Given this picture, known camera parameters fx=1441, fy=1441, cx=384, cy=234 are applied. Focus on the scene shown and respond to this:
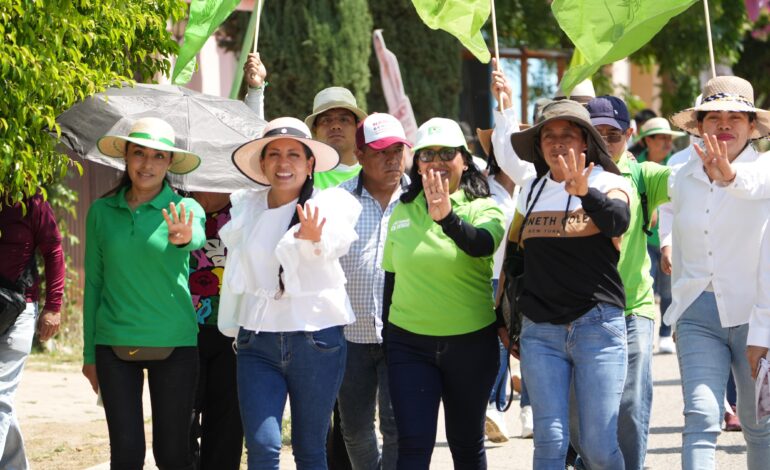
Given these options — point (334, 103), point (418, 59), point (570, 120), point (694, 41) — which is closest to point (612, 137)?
point (570, 120)

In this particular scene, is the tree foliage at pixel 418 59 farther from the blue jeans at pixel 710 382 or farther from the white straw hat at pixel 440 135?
the blue jeans at pixel 710 382

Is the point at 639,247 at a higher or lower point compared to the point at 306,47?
lower

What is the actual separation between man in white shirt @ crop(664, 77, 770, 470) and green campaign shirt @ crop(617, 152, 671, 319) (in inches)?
11.9

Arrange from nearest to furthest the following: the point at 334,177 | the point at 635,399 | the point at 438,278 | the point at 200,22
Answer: the point at 438,278, the point at 635,399, the point at 334,177, the point at 200,22

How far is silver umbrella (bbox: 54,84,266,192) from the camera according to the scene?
7254mm

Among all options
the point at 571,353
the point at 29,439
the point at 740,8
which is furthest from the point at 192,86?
the point at 571,353

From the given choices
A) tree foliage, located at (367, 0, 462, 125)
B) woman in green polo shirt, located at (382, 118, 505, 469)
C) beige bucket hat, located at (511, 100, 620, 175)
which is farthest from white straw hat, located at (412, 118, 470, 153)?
tree foliage, located at (367, 0, 462, 125)

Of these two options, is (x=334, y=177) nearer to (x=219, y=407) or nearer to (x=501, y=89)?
(x=501, y=89)

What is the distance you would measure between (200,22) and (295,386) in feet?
9.11

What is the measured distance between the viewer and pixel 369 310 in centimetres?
721

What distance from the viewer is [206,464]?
756 centimetres

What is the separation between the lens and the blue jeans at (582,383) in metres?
6.30

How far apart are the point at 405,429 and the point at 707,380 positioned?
140 centimetres

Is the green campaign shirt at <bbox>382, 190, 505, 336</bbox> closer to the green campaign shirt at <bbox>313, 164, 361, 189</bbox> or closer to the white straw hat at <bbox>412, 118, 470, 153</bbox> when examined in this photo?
the white straw hat at <bbox>412, 118, 470, 153</bbox>
